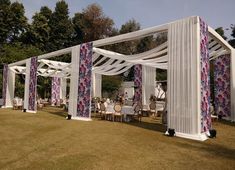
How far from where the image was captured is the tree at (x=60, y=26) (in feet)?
94.9

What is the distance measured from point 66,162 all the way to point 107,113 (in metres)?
5.73

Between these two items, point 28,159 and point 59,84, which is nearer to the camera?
point 28,159

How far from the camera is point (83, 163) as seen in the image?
422 centimetres

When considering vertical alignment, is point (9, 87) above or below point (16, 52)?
below

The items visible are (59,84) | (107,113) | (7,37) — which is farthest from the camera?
(7,37)

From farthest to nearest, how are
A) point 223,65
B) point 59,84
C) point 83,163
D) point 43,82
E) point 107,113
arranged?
1. point 43,82
2. point 59,84
3. point 223,65
4. point 107,113
5. point 83,163

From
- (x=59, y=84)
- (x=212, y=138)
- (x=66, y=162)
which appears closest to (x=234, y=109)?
(x=212, y=138)

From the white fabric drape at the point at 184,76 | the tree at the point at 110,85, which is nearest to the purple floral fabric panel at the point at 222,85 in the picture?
the white fabric drape at the point at 184,76

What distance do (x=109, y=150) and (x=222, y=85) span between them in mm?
7909

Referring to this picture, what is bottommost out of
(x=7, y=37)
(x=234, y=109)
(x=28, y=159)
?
(x=28, y=159)

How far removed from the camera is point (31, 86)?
13.5 meters

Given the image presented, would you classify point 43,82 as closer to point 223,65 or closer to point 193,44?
point 223,65

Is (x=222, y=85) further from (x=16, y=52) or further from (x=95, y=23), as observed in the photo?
(x=95, y=23)

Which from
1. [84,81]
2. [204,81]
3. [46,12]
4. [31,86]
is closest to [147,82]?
[84,81]
